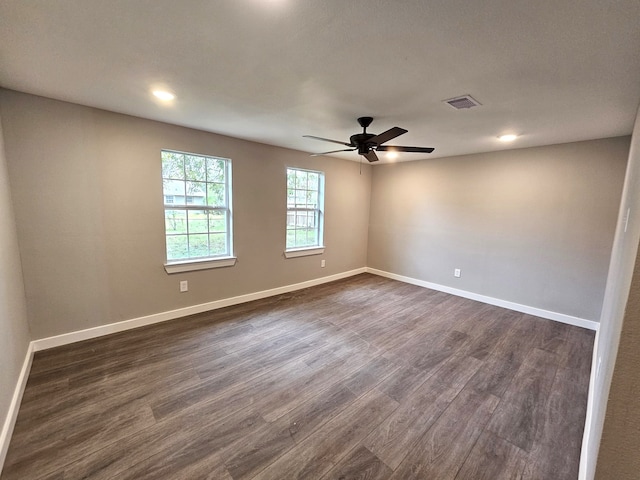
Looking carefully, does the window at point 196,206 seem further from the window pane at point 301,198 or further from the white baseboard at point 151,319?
the window pane at point 301,198

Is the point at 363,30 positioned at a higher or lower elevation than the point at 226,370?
higher

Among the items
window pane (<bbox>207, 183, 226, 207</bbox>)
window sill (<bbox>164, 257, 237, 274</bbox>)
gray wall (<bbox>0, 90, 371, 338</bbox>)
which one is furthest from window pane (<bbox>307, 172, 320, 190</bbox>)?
window sill (<bbox>164, 257, 237, 274</bbox>)

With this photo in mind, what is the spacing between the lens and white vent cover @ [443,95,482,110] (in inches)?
84.5

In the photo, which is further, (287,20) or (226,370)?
(226,370)

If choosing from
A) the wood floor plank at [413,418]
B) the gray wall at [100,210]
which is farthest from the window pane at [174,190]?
the wood floor plank at [413,418]

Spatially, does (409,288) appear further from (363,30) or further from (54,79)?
(54,79)

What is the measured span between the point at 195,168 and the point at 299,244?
2.06 metres

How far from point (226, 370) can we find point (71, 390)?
113 centimetres

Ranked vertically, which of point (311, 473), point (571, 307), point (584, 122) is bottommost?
point (311, 473)

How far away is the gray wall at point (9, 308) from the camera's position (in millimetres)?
1684

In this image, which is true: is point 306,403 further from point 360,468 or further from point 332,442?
point 360,468

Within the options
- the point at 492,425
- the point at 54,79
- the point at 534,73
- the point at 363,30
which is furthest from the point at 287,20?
the point at 492,425

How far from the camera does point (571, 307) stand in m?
3.52

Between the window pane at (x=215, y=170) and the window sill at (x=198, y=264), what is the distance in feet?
3.54
